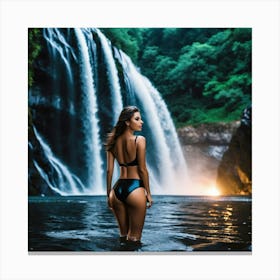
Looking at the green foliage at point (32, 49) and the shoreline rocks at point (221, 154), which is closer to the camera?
the green foliage at point (32, 49)

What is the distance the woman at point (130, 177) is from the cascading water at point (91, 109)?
1.17 meters

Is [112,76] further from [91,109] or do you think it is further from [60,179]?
[60,179]

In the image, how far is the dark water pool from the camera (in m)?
4.14

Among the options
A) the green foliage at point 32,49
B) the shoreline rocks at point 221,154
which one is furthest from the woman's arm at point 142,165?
the green foliage at point 32,49

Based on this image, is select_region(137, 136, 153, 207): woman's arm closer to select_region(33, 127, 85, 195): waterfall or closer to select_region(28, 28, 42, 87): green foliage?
select_region(33, 127, 85, 195): waterfall

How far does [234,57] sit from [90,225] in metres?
2.31

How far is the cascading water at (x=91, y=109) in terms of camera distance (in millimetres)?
5027

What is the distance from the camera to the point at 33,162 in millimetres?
4988

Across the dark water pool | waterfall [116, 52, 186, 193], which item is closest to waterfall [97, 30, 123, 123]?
waterfall [116, 52, 186, 193]

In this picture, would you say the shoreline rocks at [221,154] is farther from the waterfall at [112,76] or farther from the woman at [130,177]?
the woman at [130,177]

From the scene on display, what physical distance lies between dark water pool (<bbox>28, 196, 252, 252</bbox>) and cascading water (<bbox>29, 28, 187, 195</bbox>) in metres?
0.31
